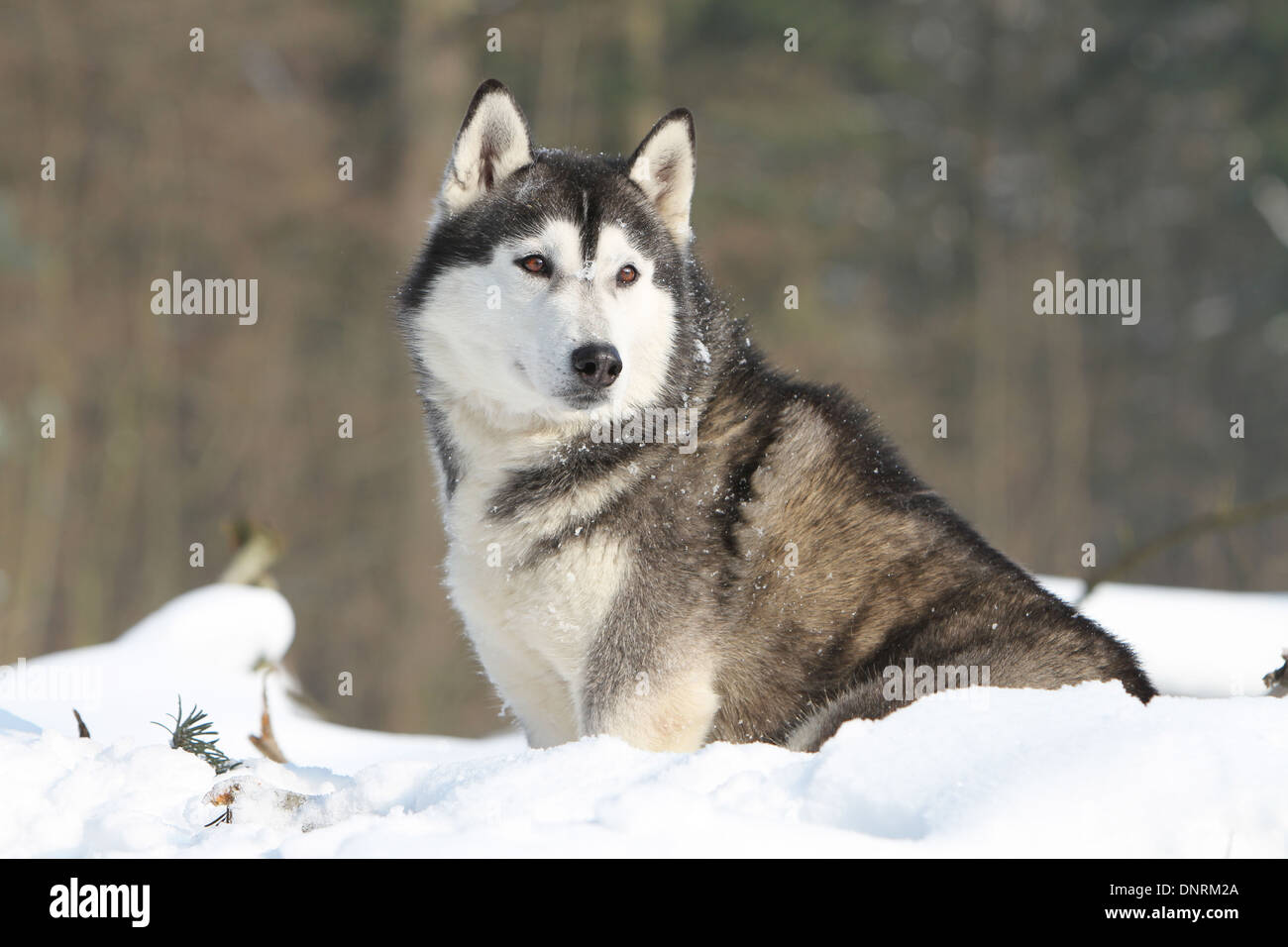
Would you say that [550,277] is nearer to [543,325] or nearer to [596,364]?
[543,325]

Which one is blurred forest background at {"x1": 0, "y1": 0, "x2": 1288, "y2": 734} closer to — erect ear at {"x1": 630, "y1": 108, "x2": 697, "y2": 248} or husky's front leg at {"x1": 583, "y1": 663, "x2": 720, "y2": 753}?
erect ear at {"x1": 630, "y1": 108, "x2": 697, "y2": 248}

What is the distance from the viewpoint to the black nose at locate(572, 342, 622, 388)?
367 centimetres

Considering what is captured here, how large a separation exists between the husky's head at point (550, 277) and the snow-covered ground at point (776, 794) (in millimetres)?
1262

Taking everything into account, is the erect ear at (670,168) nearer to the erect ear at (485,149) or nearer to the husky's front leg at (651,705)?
the erect ear at (485,149)

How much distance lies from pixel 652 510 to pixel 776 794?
1311mm

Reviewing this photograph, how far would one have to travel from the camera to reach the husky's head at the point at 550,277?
12.4ft

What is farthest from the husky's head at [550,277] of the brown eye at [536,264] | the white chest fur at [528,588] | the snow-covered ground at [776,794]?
the snow-covered ground at [776,794]

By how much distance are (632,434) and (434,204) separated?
1.23 metres

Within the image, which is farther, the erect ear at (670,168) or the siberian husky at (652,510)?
the erect ear at (670,168)

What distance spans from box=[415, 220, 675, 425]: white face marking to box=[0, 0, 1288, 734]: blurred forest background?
383 cm

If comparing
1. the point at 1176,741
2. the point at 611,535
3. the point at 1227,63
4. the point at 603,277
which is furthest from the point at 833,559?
the point at 1227,63

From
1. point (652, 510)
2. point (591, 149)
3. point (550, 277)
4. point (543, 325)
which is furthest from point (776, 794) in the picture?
point (591, 149)

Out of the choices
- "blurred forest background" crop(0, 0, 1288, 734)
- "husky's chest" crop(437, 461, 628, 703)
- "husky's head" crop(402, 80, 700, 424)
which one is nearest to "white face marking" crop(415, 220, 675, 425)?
"husky's head" crop(402, 80, 700, 424)

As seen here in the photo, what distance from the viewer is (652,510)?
3.73m
